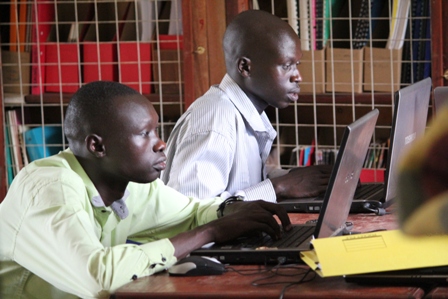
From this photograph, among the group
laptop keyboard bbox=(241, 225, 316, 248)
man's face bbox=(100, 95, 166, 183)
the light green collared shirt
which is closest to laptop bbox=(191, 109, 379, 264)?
laptop keyboard bbox=(241, 225, 316, 248)

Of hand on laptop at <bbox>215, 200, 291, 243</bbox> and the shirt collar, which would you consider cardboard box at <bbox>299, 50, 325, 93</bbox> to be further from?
hand on laptop at <bbox>215, 200, 291, 243</bbox>

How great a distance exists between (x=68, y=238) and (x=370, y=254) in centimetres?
59

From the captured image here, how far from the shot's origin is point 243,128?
268 cm

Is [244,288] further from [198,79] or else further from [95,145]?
[198,79]

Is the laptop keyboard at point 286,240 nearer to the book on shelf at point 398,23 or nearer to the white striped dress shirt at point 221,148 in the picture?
the white striped dress shirt at point 221,148

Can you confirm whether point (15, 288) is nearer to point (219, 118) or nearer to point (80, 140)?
point (80, 140)

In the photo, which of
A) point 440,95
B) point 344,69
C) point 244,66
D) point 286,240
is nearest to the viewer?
point 286,240

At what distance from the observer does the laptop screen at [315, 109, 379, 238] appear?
1638mm

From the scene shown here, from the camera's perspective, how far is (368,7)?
3.50 meters

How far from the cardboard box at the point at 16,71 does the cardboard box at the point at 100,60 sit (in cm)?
27

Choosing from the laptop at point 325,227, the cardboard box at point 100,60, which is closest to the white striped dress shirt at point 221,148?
the laptop at point 325,227

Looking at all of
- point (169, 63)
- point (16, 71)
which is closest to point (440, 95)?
point (169, 63)

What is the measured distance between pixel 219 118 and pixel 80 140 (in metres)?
0.74

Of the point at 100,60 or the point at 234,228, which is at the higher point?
the point at 100,60
